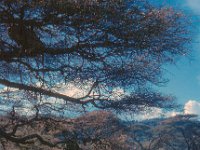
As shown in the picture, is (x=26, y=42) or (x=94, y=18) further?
(x=26, y=42)

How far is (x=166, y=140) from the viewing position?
43312 millimetres

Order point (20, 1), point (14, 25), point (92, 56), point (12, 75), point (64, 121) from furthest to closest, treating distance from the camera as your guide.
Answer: point (64, 121) < point (12, 75) < point (92, 56) < point (14, 25) < point (20, 1)

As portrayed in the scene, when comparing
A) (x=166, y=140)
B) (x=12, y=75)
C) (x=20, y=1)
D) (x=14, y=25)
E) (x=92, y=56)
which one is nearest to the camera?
(x=20, y=1)

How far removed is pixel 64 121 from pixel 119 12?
5.54 meters

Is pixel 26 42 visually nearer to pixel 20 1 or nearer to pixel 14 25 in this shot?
pixel 14 25

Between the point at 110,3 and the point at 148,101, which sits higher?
the point at 110,3

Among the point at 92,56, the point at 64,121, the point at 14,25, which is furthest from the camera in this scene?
the point at 64,121

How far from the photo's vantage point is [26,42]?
8.45 metres

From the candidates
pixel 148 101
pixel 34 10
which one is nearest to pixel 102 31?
pixel 34 10

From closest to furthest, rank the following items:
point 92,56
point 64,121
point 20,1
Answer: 1. point 20,1
2. point 92,56
3. point 64,121

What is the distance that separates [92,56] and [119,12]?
1623 mm

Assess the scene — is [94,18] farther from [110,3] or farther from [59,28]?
[59,28]

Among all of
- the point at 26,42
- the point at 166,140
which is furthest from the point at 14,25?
the point at 166,140

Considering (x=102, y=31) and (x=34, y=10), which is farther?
(x=102, y=31)
